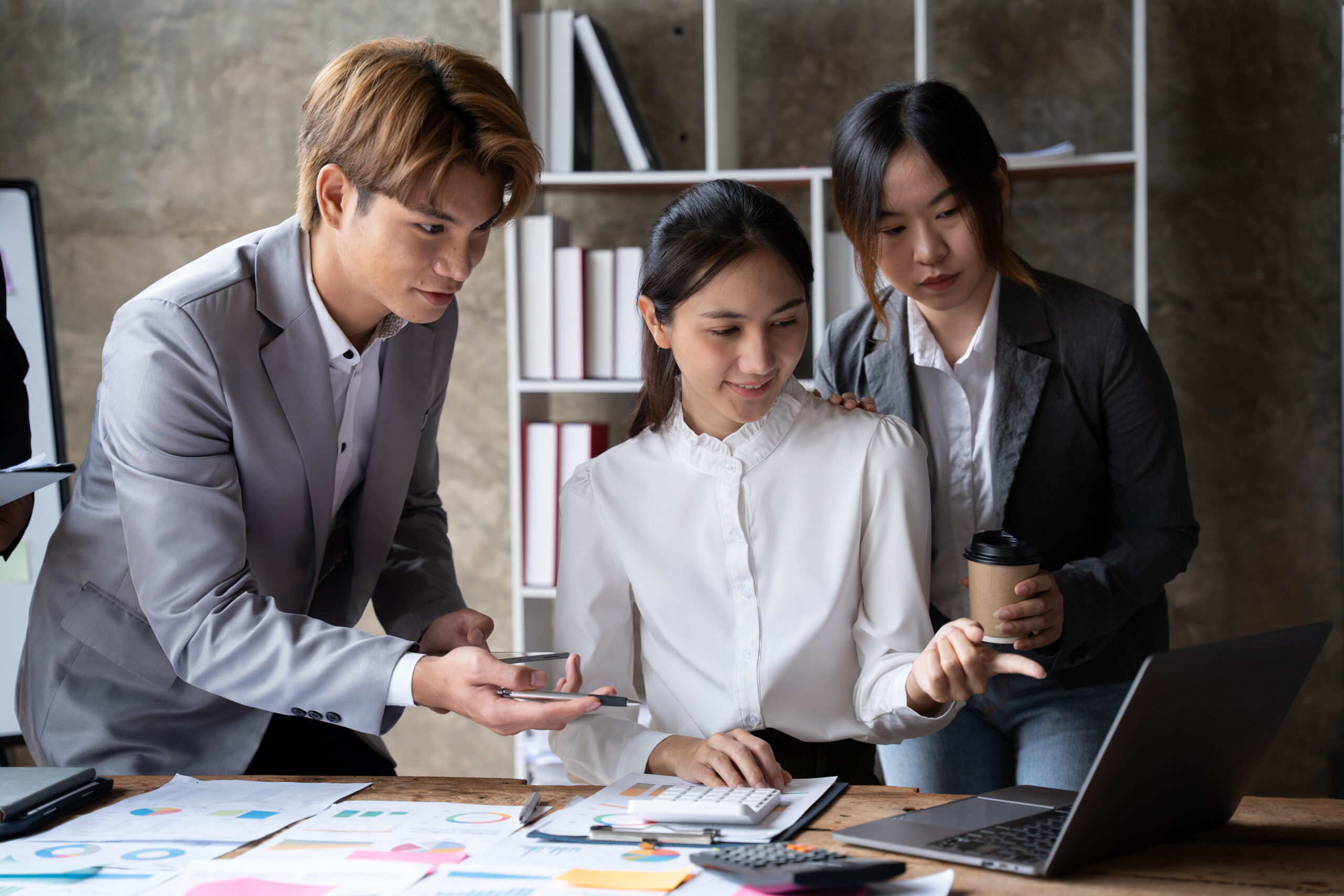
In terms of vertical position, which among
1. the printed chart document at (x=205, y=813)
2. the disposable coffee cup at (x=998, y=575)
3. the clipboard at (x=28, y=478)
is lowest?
the printed chart document at (x=205, y=813)

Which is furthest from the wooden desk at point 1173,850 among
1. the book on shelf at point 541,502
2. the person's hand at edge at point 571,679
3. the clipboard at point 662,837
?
the book on shelf at point 541,502

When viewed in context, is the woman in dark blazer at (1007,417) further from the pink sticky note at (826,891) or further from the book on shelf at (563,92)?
the book on shelf at (563,92)

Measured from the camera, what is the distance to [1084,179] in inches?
112

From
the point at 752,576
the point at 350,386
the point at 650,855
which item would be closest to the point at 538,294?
the point at 350,386

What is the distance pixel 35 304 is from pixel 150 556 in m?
1.78

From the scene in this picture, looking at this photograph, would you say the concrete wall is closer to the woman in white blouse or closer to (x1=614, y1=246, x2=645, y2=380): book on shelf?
(x1=614, y1=246, x2=645, y2=380): book on shelf

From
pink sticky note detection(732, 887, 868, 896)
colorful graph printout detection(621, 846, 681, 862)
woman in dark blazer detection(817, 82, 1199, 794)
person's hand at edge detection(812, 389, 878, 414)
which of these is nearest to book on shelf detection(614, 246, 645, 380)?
woman in dark blazer detection(817, 82, 1199, 794)

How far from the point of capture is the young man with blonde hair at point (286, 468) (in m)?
1.37

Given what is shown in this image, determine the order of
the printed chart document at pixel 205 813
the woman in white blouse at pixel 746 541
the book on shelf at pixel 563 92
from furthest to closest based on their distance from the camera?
1. the book on shelf at pixel 563 92
2. the woman in white blouse at pixel 746 541
3. the printed chart document at pixel 205 813

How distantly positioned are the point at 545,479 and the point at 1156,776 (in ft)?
6.33

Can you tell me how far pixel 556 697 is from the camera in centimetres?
126

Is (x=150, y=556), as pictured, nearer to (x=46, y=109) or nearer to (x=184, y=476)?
(x=184, y=476)

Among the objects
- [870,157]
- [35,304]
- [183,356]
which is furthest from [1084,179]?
[35,304]

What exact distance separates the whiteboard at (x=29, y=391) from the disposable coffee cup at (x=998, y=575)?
2.45m
